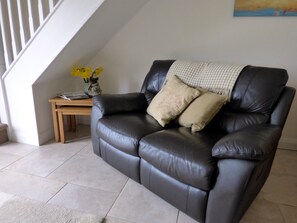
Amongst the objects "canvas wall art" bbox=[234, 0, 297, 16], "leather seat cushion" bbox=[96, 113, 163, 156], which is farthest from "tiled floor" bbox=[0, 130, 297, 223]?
"canvas wall art" bbox=[234, 0, 297, 16]

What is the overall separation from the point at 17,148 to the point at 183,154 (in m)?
1.93

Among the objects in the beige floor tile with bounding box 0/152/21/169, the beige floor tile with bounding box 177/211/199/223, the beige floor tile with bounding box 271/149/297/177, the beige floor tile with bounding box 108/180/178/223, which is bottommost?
the beige floor tile with bounding box 271/149/297/177

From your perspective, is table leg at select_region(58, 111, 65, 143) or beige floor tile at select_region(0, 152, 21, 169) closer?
beige floor tile at select_region(0, 152, 21, 169)

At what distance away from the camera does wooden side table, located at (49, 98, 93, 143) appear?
2379 mm

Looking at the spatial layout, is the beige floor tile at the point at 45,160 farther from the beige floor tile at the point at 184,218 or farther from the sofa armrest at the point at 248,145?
the sofa armrest at the point at 248,145

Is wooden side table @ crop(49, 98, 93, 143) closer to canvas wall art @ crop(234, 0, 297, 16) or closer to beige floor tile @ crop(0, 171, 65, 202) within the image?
beige floor tile @ crop(0, 171, 65, 202)

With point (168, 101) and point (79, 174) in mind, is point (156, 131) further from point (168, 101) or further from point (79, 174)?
point (79, 174)

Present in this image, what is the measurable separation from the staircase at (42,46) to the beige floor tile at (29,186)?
63 cm

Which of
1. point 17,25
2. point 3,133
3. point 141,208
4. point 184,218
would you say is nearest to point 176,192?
point 184,218

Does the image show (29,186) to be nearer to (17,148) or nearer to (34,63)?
(17,148)

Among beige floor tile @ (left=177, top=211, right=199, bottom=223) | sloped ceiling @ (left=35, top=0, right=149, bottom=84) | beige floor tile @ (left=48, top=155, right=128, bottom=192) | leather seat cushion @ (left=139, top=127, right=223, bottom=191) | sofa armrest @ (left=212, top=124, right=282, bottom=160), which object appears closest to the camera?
sofa armrest @ (left=212, top=124, right=282, bottom=160)

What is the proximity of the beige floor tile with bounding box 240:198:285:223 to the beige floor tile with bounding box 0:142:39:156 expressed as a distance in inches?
82.7

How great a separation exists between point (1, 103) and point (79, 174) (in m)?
1.32

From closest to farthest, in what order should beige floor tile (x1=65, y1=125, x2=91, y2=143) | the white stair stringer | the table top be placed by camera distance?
the white stair stringer, the table top, beige floor tile (x1=65, y1=125, x2=91, y2=143)
